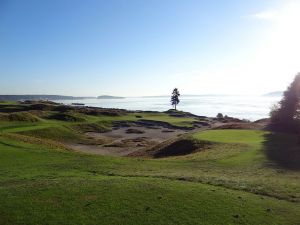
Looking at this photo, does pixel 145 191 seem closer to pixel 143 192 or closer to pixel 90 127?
pixel 143 192

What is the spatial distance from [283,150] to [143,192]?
2063cm

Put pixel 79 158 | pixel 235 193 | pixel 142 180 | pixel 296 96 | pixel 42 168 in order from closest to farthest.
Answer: pixel 235 193
pixel 142 180
pixel 42 168
pixel 79 158
pixel 296 96

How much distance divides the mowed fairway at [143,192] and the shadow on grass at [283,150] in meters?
1.90

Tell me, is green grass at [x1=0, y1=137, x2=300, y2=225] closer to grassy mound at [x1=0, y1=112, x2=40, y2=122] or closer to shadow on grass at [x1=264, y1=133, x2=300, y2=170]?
shadow on grass at [x1=264, y1=133, x2=300, y2=170]

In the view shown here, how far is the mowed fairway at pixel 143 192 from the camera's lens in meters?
14.7

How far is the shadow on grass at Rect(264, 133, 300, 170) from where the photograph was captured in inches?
→ 1073

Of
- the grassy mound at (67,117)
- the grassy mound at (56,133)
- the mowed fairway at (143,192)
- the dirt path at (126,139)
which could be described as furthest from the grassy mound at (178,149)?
the grassy mound at (67,117)

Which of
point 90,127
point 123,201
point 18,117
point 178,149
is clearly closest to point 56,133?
point 18,117

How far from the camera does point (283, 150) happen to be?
3319 cm

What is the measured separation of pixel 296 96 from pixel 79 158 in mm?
40807

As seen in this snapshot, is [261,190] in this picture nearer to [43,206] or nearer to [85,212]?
[85,212]

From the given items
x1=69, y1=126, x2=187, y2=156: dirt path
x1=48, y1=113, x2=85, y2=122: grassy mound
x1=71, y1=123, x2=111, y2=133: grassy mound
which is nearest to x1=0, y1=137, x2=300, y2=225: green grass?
x1=69, y1=126, x2=187, y2=156: dirt path

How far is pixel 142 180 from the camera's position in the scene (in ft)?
65.1

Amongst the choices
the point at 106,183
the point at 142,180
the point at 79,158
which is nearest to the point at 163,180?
the point at 142,180
